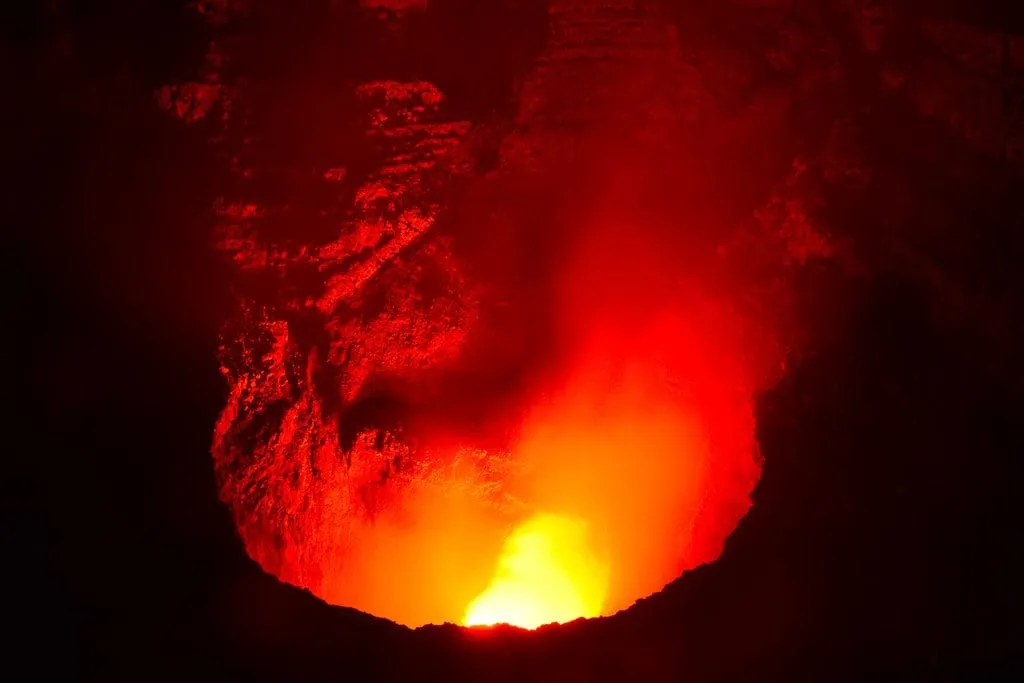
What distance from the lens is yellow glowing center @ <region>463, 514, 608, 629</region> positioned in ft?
25.3

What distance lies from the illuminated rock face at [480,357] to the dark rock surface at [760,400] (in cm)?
47

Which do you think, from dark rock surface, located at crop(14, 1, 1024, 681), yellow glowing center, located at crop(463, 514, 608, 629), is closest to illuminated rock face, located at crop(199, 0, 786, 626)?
yellow glowing center, located at crop(463, 514, 608, 629)

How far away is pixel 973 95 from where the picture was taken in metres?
4.23

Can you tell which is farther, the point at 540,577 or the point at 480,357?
the point at 540,577

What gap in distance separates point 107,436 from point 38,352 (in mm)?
817

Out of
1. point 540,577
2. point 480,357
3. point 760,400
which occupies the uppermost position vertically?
point 760,400

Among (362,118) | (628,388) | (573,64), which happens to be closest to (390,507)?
(628,388)

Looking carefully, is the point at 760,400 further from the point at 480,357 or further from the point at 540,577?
the point at 540,577

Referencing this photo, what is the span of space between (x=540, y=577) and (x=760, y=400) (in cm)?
410

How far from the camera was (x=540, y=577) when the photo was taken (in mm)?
7965

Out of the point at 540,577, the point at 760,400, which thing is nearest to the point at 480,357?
the point at 540,577

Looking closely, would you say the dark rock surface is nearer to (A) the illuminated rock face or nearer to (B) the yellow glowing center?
(A) the illuminated rock face

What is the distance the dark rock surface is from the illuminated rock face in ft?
1.53

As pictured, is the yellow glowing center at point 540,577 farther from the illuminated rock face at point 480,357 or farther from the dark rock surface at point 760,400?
the dark rock surface at point 760,400
